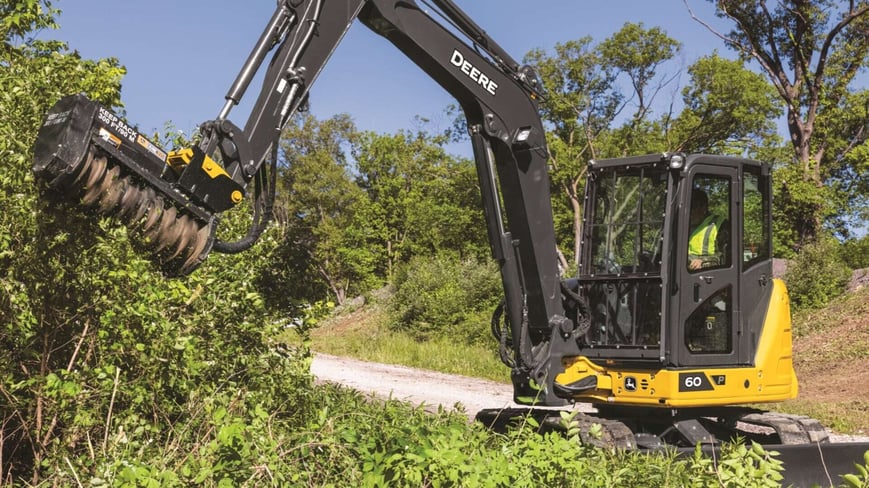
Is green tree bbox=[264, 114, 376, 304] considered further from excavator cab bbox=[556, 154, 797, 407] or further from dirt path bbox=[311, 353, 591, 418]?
excavator cab bbox=[556, 154, 797, 407]

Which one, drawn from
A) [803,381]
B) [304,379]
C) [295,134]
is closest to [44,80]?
[304,379]

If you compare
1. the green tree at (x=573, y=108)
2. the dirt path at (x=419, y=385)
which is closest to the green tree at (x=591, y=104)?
the green tree at (x=573, y=108)

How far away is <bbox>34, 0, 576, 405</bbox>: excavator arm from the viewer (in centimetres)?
454

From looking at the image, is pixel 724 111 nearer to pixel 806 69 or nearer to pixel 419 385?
pixel 806 69

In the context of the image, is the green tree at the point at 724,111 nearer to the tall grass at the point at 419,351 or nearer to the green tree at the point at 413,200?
the green tree at the point at 413,200

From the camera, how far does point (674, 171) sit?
706 centimetres

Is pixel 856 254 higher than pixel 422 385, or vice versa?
pixel 856 254

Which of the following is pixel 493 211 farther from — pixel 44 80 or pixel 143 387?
pixel 44 80

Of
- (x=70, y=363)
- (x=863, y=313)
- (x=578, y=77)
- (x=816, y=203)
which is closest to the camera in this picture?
(x=70, y=363)

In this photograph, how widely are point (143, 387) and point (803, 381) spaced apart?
12897mm

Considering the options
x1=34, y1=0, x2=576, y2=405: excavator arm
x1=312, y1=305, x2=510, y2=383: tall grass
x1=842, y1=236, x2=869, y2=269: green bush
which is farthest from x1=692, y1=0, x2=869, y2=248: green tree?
x1=34, y1=0, x2=576, y2=405: excavator arm

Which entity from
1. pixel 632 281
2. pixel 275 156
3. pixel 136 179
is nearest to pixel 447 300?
pixel 632 281

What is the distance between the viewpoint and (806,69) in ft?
81.7

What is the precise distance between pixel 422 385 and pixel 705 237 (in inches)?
274
